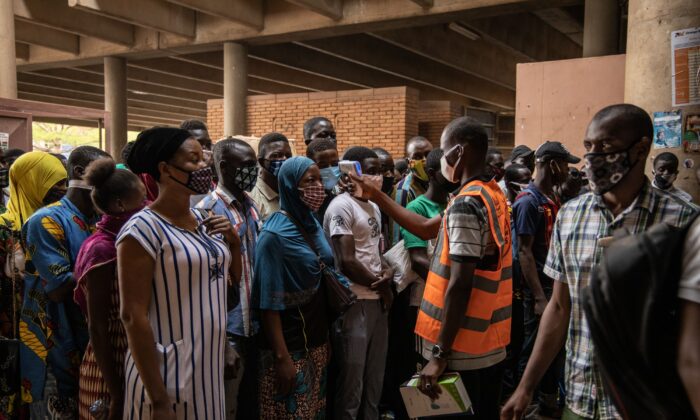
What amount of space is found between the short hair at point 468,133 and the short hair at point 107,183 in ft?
5.06

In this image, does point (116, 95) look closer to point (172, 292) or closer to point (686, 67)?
point (686, 67)

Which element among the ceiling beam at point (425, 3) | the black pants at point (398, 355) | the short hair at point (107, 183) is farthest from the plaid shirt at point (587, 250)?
the ceiling beam at point (425, 3)

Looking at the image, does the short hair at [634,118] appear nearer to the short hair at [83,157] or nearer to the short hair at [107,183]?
the short hair at [107,183]

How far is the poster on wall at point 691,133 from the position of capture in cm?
524

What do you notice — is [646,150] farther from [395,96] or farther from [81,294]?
[395,96]

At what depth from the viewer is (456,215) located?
2.53 metres

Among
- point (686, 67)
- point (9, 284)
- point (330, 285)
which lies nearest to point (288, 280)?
point (330, 285)

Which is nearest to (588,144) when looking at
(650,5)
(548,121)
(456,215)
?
(456,215)

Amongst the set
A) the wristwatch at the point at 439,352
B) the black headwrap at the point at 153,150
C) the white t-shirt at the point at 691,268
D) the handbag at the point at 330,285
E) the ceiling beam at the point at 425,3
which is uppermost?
the ceiling beam at the point at 425,3

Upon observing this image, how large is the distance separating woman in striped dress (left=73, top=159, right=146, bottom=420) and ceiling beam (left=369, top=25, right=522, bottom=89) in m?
11.3

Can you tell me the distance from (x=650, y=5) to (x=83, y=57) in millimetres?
13629

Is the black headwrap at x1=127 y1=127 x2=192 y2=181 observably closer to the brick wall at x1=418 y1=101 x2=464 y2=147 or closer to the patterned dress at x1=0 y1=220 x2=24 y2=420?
the patterned dress at x1=0 y1=220 x2=24 y2=420

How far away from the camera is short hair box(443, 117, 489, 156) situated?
2729 millimetres

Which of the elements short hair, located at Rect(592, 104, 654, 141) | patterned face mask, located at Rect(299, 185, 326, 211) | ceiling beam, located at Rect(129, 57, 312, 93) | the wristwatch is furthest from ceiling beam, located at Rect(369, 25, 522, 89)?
short hair, located at Rect(592, 104, 654, 141)
